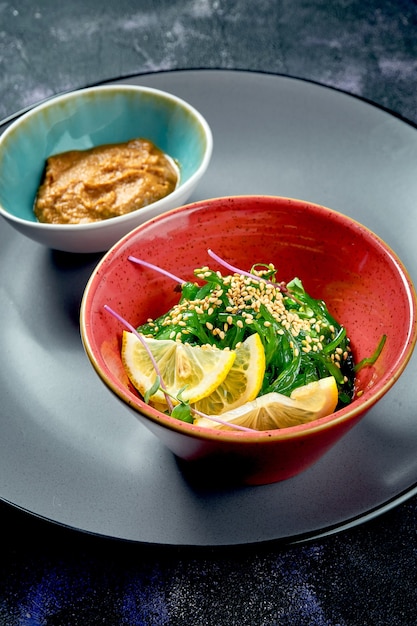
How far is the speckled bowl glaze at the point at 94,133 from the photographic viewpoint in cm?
207

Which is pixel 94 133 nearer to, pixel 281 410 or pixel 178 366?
pixel 178 366

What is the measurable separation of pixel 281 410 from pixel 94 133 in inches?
48.1

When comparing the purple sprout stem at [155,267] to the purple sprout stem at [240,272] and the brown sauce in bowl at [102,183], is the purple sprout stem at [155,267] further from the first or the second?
the brown sauce in bowl at [102,183]

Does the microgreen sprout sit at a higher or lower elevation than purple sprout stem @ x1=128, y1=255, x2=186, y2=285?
higher

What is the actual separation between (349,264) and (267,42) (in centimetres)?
160

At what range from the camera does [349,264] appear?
1.66m

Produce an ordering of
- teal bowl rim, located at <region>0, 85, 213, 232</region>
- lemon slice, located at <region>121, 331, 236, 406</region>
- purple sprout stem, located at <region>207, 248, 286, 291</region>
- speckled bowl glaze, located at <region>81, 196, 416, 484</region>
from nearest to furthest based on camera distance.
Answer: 1. speckled bowl glaze, located at <region>81, 196, 416, 484</region>
2. lemon slice, located at <region>121, 331, 236, 406</region>
3. purple sprout stem, located at <region>207, 248, 286, 291</region>
4. teal bowl rim, located at <region>0, 85, 213, 232</region>

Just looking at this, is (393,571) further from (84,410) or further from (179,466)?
(84,410)

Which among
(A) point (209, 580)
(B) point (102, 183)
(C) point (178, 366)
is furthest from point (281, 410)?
(B) point (102, 183)

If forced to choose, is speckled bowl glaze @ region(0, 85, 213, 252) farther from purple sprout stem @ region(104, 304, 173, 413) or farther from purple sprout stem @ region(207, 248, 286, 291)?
purple sprout stem @ region(104, 304, 173, 413)

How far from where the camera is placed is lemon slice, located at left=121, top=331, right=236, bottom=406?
56.4 inches

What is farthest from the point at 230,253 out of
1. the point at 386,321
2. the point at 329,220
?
the point at 386,321

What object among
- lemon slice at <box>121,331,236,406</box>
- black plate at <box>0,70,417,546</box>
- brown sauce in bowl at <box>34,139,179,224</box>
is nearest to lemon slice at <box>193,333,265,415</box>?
lemon slice at <box>121,331,236,406</box>

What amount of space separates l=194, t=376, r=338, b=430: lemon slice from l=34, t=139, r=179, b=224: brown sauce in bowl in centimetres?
84
